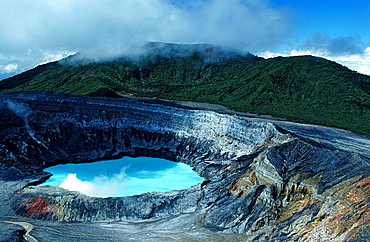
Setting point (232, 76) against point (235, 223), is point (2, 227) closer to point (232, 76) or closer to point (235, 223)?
point (235, 223)

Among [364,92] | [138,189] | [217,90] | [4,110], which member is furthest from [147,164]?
[364,92]

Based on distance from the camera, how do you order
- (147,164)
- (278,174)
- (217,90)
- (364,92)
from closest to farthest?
(278,174) < (147,164) < (364,92) < (217,90)

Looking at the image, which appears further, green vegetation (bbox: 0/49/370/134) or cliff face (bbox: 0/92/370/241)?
green vegetation (bbox: 0/49/370/134)

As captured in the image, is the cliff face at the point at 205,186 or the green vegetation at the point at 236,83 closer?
the cliff face at the point at 205,186

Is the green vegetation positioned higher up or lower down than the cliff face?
higher up

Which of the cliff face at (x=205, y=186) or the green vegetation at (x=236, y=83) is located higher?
the green vegetation at (x=236, y=83)
